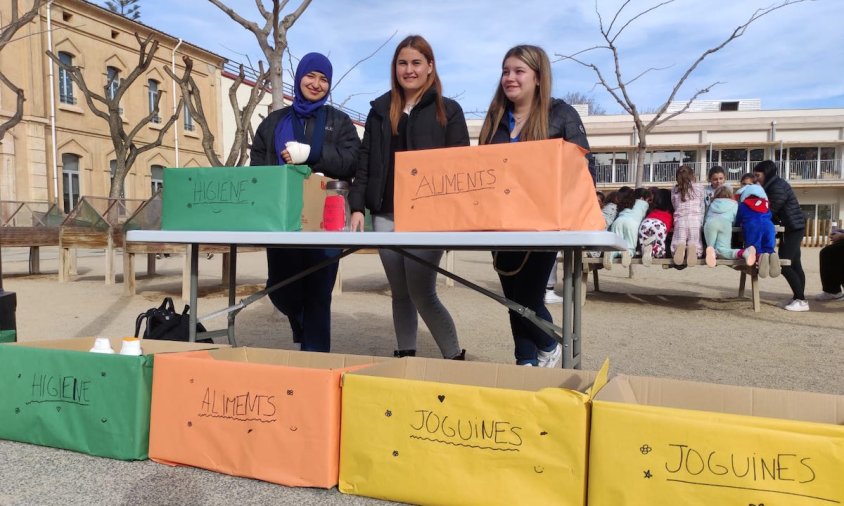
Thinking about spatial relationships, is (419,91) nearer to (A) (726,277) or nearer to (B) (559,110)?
(B) (559,110)

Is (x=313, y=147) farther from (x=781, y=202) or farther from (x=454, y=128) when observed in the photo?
(x=781, y=202)

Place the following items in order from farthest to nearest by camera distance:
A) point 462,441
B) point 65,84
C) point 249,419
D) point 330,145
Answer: point 65,84, point 330,145, point 249,419, point 462,441

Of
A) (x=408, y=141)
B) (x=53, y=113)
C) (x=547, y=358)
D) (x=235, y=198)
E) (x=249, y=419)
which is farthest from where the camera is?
(x=53, y=113)

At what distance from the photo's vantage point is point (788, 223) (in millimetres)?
6727

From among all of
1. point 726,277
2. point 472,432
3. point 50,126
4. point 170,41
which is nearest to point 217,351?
point 472,432

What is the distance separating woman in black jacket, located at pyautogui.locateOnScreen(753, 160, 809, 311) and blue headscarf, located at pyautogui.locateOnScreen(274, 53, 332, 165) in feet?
18.2

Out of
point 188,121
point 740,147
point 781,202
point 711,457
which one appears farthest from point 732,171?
point 711,457

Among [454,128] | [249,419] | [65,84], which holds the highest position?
Result: [65,84]

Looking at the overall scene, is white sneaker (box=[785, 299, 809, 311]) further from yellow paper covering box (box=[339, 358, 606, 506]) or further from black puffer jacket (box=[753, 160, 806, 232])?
yellow paper covering box (box=[339, 358, 606, 506])

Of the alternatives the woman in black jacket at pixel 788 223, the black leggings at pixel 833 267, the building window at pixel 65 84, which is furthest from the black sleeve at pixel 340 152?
the building window at pixel 65 84

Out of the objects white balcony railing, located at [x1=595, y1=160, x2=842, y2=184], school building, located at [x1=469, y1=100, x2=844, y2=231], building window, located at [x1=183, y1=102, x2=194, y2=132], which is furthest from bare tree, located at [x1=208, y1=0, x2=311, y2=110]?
white balcony railing, located at [x1=595, y1=160, x2=842, y2=184]

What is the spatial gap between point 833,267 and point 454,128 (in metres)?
6.39

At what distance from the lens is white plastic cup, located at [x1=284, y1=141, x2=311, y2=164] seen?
2.86 metres

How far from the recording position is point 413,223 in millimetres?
2309
